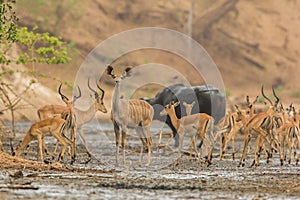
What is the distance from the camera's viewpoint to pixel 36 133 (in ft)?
50.9

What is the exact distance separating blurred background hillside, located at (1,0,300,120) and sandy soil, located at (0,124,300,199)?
3760 centimetres

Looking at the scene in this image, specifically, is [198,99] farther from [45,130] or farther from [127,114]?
[45,130]

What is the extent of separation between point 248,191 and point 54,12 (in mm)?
44893

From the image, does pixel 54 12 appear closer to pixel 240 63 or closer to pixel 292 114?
pixel 240 63

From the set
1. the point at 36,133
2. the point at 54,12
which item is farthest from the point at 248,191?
the point at 54,12

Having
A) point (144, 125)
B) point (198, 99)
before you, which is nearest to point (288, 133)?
point (144, 125)

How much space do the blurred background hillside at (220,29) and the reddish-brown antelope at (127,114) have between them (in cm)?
3674

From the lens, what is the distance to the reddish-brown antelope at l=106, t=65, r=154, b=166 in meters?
15.9

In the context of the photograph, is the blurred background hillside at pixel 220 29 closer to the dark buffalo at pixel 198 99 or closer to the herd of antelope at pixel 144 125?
the dark buffalo at pixel 198 99

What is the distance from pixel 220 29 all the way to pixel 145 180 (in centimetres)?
4509

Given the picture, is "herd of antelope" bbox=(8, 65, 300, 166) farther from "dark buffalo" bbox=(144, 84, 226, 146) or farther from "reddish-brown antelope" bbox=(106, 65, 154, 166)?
"dark buffalo" bbox=(144, 84, 226, 146)

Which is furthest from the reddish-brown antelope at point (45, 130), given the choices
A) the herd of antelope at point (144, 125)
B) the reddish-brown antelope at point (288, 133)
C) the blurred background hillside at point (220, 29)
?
the blurred background hillside at point (220, 29)

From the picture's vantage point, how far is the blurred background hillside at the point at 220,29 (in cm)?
5494

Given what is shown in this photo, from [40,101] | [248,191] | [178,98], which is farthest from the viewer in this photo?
[40,101]
